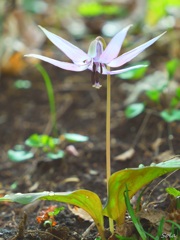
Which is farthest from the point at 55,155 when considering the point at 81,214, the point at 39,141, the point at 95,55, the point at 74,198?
the point at 95,55

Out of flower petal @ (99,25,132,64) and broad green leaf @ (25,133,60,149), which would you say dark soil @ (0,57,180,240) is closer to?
broad green leaf @ (25,133,60,149)

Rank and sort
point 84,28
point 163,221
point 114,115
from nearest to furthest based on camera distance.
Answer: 1. point 163,221
2. point 114,115
3. point 84,28

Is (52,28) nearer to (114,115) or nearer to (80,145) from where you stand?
(114,115)

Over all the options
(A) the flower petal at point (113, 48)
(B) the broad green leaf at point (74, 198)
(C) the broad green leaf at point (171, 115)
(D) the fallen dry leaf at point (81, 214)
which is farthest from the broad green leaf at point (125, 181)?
(C) the broad green leaf at point (171, 115)

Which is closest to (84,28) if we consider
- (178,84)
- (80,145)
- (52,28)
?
(52,28)

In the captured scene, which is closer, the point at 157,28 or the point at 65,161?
the point at 65,161

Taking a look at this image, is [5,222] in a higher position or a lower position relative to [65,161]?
lower

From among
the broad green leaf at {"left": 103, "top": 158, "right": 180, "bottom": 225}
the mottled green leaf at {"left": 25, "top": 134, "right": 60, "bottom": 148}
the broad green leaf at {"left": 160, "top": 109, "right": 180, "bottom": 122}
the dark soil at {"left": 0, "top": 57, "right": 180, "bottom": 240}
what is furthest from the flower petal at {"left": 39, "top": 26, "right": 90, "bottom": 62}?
the broad green leaf at {"left": 160, "top": 109, "right": 180, "bottom": 122}

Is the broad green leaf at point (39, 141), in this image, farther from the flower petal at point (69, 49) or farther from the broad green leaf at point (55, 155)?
the flower petal at point (69, 49)
